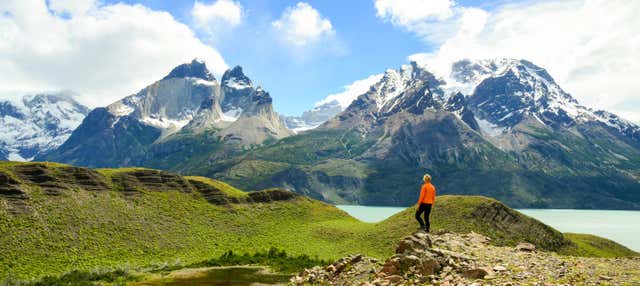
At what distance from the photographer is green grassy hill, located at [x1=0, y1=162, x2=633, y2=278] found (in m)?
78.6

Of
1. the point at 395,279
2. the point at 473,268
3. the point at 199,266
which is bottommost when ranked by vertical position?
the point at 199,266

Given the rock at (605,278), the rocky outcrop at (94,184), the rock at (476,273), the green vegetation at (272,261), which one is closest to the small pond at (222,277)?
the green vegetation at (272,261)

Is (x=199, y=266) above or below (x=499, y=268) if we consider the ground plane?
below

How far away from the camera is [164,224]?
9681 cm

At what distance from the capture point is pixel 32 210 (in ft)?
277

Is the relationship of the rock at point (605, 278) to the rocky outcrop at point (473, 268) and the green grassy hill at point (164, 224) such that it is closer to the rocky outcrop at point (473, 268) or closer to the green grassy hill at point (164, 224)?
the rocky outcrop at point (473, 268)

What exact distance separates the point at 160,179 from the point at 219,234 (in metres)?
25.9

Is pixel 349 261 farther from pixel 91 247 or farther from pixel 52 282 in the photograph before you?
pixel 91 247

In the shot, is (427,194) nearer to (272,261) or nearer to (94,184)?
(272,261)

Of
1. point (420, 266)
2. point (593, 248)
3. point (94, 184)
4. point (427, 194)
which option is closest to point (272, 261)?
point (94, 184)

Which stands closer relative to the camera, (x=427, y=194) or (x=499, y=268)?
(x=499, y=268)

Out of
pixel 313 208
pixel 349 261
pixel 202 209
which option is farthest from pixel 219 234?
pixel 349 261

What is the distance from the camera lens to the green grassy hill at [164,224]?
258 feet

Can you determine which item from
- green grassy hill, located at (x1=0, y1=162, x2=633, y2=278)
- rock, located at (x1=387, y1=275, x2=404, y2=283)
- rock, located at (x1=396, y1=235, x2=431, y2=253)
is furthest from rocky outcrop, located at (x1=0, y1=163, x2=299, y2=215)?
rock, located at (x1=387, y1=275, x2=404, y2=283)
